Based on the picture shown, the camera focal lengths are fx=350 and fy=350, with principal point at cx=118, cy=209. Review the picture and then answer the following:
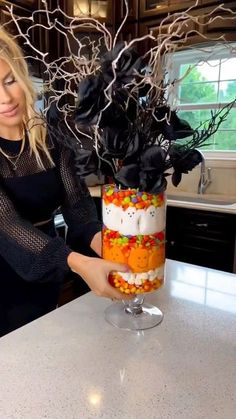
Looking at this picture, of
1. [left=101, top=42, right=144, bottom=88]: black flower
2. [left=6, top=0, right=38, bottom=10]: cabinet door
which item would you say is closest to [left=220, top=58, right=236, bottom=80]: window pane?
[left=6, top=0, right=38, bottom=10]: cabinet door

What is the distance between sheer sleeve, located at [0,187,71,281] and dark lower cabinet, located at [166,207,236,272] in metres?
1.42

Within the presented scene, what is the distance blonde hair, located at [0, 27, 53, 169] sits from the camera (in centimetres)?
89

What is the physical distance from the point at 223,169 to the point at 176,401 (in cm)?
215

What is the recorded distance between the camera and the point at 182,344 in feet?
2.19

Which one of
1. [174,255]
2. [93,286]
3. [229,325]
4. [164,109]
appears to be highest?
[164,109]

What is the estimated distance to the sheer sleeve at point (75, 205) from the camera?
1003 millimetres

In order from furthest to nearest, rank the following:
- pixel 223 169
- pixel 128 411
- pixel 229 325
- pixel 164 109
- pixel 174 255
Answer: pixel 223 169, pixel 174 255, pixel 229 325, pixel 164 109, pixel 128 411

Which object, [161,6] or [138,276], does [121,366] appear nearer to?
[138,276]

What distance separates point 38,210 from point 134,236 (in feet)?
1.54

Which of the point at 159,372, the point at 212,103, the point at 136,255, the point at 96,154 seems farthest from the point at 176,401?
the point at 212,103

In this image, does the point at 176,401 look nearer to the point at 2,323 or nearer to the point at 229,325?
the point at 229,325

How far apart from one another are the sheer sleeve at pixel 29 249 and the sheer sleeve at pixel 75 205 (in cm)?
23

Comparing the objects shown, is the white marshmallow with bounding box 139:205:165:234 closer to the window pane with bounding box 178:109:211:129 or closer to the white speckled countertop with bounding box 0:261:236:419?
the white speckled countertop with bounding box 0:261:236:419


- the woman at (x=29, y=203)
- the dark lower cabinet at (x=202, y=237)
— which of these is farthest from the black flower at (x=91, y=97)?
the dark lower cabinet at (x=202, y=237)
